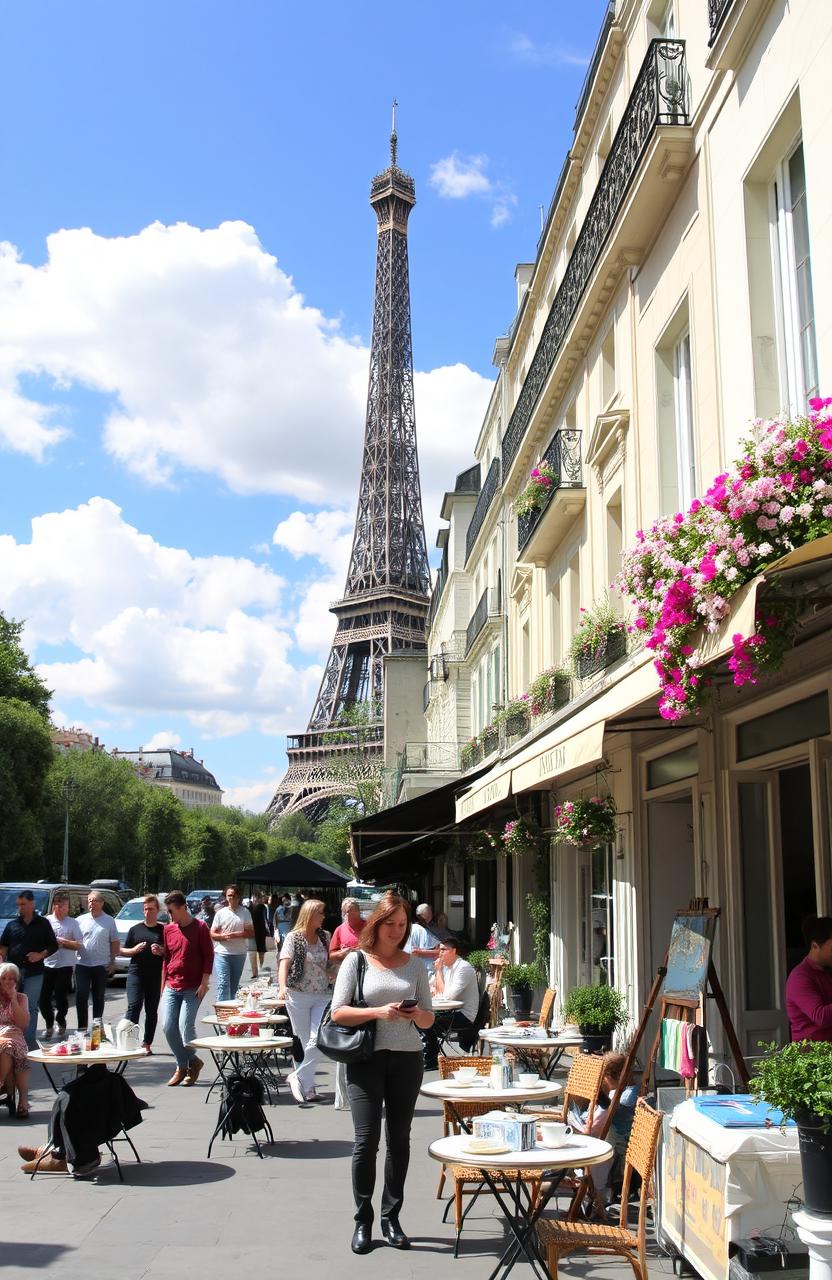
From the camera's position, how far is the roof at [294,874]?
2145 centimetres

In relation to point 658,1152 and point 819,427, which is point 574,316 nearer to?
point 819,427

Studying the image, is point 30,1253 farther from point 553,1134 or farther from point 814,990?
point 814,990

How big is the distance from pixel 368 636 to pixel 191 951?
77.3 m

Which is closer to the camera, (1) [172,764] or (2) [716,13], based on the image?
(2) [716,13]

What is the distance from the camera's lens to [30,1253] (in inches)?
234

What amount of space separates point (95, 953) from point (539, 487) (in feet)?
26.4

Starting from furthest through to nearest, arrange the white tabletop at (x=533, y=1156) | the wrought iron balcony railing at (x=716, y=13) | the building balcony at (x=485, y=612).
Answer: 1. the building balcony at (x=485, y=612)
2. the wrought iron balcony railing at (x=716, y=13)
3. the white tabletop at (x=533, y=1156)

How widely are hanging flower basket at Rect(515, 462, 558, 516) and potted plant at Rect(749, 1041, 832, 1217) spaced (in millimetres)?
11331

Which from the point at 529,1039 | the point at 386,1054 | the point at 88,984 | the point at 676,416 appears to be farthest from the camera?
the point at 88,984

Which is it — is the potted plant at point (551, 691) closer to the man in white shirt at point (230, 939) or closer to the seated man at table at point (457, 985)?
the seated man at table at point (457, 985)

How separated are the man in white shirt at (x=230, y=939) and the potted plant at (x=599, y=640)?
4792 mm

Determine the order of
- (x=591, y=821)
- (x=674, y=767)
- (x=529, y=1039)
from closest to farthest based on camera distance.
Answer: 1. (x=529, y=1039)
2. (x=674, y=767)
3. (x=591, y=821)

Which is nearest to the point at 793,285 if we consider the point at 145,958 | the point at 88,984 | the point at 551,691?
the point at 551,691

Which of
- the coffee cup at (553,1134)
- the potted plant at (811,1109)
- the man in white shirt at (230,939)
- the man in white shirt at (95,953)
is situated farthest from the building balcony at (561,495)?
the potted plant at (811,1109)
